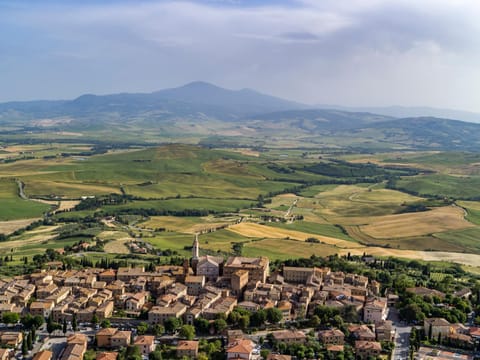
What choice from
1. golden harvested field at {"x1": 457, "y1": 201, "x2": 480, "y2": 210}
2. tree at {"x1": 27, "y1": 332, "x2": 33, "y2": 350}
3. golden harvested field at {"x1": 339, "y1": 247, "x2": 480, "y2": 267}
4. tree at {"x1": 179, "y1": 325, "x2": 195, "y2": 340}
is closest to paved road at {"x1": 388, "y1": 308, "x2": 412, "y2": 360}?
tree at {"x1": 179, "y1": 325, "x2": 195, "y2": 340}

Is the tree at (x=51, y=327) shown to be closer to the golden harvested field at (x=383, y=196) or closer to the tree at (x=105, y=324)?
the tree at (x=105, y=324)

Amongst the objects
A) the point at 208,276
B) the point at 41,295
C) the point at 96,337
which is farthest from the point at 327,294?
the point at 41,295

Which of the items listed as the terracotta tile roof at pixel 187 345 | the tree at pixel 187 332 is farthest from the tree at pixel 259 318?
the terracotta tile roof at pixel 187 345

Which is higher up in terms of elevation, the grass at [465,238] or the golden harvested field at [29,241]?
the grass at [465,238]

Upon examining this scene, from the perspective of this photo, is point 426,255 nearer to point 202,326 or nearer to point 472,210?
point 472,210

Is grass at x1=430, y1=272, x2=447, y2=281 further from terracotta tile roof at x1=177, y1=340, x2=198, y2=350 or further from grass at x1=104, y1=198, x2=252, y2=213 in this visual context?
grass at x1=104, y1=198, x2=252, y2=213

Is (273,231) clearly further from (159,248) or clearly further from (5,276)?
(5,276)
